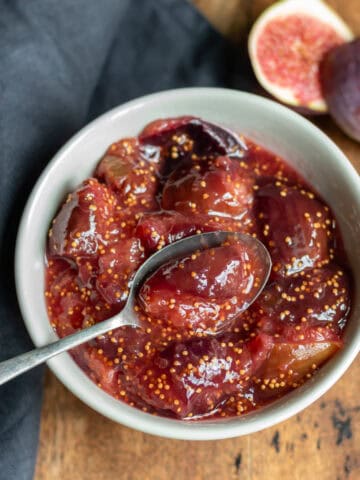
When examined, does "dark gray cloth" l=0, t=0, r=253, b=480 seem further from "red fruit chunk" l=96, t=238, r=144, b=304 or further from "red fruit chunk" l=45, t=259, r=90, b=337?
"red fruit chunk" l=96, t=238, r=144, b=304

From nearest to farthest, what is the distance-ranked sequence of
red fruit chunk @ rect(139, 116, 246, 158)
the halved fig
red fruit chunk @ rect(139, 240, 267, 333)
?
1. red fruit chunk @ rect(139, 240, 267, 333)
2. red fruit chunk @ rect(139, 116, 246, 158)
3. the halved fig

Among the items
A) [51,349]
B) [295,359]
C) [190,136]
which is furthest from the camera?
[190,136]

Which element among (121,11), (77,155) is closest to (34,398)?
(77,155)

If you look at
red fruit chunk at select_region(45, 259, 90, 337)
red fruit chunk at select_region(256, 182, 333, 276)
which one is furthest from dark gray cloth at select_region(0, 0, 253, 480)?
red fruit chunk at select_region(256, 182, 333, 276)

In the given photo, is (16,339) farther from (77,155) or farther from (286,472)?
(286,472)

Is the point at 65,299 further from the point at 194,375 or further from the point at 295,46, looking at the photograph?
the point at 295,46

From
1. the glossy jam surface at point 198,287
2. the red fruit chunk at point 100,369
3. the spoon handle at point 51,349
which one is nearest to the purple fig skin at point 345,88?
the glossy jam surface at point 198,287

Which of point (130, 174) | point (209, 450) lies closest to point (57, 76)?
point (130, 174)
